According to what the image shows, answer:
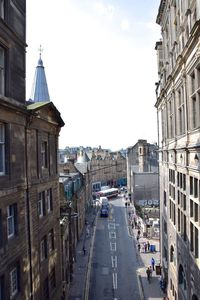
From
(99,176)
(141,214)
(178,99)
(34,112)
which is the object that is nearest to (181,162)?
(178,99)

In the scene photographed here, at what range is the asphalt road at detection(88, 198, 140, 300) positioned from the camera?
2777cm

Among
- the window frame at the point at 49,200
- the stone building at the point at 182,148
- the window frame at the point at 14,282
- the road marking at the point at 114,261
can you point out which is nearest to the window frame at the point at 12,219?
the window frame at the point at 14,282

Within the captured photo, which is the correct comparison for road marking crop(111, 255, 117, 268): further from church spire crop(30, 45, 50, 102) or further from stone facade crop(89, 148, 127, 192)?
stone facade crop(89, 148, 127, 192)

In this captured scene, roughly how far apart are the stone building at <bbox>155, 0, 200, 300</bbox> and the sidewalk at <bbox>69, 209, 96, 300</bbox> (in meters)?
7.51

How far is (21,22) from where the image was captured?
15.9m

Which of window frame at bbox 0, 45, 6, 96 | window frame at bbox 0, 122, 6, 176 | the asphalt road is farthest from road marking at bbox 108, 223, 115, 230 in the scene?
window frame at bbox 0, 45, 6, 96

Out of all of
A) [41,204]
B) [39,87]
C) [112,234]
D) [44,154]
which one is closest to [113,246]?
[112,234]

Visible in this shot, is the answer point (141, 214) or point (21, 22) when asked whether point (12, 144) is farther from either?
point (141, 214)

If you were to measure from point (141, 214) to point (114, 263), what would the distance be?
19.1 metres

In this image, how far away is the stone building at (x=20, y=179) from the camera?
13719mm

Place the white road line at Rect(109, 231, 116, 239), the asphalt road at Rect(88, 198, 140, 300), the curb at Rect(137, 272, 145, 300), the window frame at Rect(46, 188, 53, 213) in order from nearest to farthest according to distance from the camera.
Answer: the window frame at Rect(46, 188, 53, 213) → the curb at Rect(137, 272, 145, 300) → the asphalt road at Rect(88, 198, 140, 300) → the white road line at Rect(109, 231, 116, 239)

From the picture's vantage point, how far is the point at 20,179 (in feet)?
50.2

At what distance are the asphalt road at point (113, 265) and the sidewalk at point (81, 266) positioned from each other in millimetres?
703

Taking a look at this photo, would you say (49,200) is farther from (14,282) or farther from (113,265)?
(113,265)
